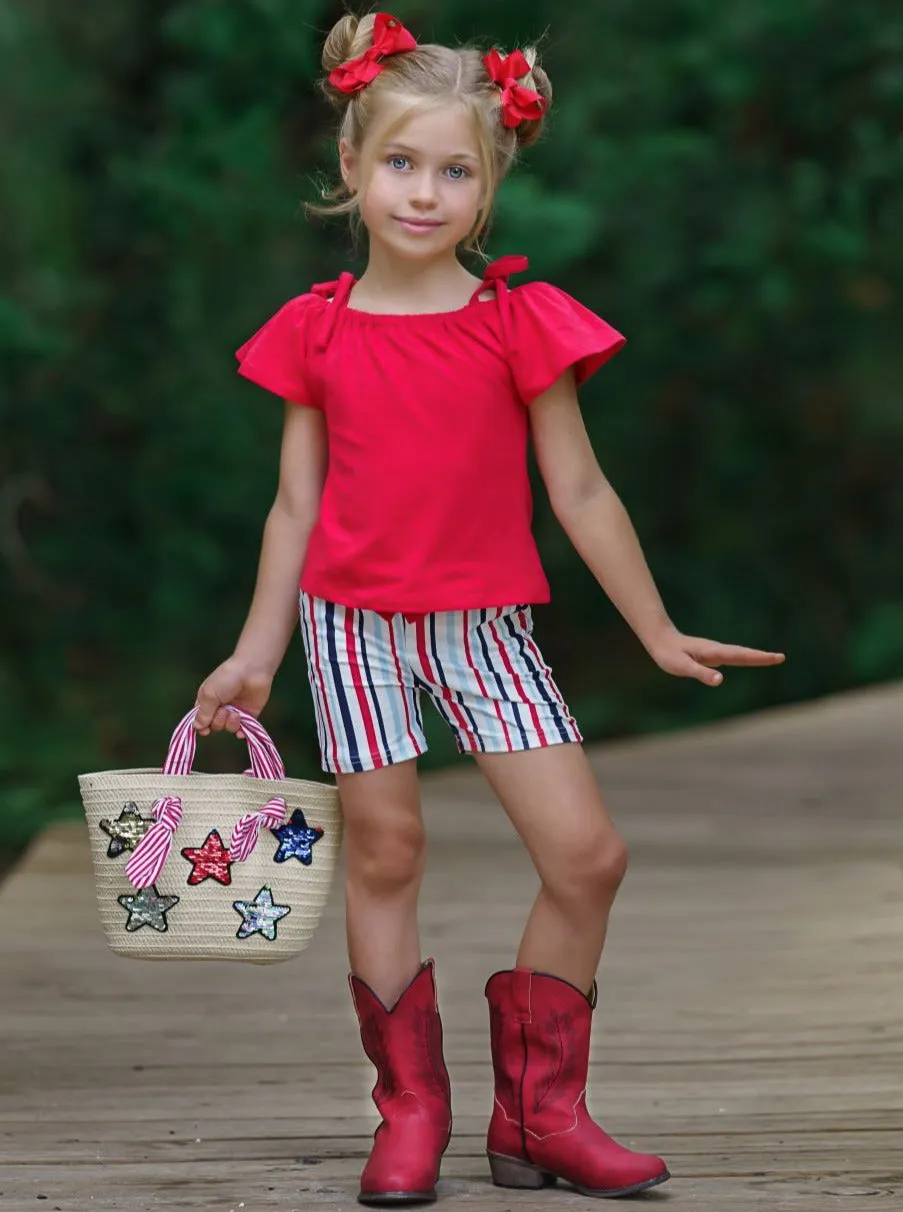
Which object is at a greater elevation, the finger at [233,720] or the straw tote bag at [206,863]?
the finger at [233,720]

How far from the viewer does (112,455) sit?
851 cm

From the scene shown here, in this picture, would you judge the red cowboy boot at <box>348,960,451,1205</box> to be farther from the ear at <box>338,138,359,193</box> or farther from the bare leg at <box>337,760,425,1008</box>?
the ear at <box>338,138,359,193</box>

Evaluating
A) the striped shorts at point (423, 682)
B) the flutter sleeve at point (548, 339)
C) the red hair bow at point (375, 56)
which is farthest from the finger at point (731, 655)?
the red hair bow at point (375, 56)

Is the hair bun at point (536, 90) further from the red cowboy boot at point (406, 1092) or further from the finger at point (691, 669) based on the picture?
the red cowboy boot at point (406, 1092)

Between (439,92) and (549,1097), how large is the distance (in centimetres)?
113

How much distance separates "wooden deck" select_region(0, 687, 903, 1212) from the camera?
243cm

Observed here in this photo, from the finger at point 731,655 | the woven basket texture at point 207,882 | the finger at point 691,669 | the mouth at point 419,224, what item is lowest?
the woven basket texture at point 207,882

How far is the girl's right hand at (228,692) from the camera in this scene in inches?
90.6

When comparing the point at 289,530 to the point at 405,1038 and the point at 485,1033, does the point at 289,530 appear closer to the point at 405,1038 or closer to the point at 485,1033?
the point at 405,1038

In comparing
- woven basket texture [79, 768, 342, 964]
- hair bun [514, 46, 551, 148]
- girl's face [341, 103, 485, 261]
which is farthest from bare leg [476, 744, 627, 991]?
hair bun [514, 46, 551, 148]

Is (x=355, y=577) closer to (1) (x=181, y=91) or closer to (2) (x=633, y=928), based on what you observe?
(2) (x=633, y=928)

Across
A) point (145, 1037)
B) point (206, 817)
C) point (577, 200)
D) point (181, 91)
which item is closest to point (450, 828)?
point (145, 1037)

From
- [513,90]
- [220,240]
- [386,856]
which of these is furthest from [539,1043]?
[220,240]

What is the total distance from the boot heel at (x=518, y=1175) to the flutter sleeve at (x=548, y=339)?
88 centimetres
